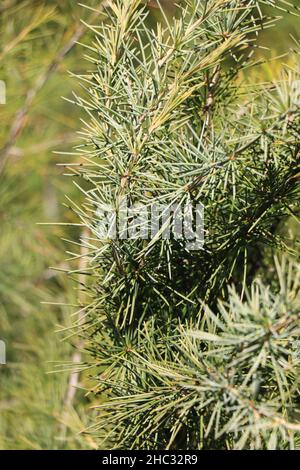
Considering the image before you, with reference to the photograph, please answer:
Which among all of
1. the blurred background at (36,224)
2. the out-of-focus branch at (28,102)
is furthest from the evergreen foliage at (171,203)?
the out-of-focus branch at (28,102)

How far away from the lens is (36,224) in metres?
A: 0.77

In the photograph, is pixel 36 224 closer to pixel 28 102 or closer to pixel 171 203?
pixel 28 102

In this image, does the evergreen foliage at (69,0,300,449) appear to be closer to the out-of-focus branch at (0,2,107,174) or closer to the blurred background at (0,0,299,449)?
the blurred background at (0,0,299,449)

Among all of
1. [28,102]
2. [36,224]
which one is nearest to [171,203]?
[36,224]

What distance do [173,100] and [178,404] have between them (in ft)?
0.59

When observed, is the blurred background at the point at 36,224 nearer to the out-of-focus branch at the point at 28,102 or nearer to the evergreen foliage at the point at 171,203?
the out-of-focus branch at the point at 28,102

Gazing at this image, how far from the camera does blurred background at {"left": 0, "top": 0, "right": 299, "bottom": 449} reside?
70cm

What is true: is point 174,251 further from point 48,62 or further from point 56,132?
point 56,132

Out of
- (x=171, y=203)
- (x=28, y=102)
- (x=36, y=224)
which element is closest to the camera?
(x=171, y=203)

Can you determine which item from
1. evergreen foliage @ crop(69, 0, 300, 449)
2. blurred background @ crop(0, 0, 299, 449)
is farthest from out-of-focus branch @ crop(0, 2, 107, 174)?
evergreen foliage @ crop(69, 0, 300, 449)

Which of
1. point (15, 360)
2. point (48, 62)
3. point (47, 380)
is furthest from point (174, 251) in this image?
point (15, 360)

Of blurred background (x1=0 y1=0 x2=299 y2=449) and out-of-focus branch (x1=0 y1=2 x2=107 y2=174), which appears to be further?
out-of-focus branch (x1=0 y1=2 x2=107 y2=174)

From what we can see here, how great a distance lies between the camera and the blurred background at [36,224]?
703mm
